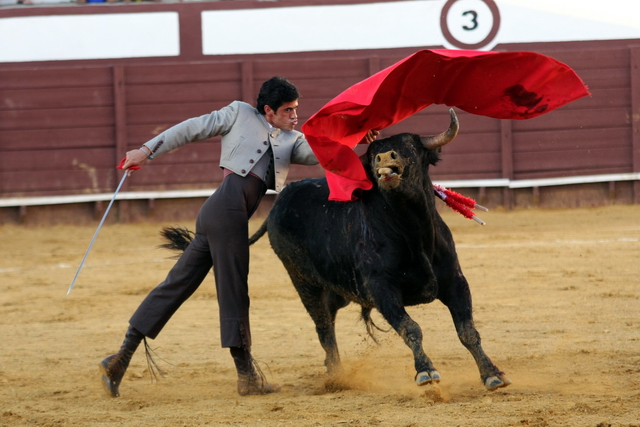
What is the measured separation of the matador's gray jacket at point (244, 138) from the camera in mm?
3492

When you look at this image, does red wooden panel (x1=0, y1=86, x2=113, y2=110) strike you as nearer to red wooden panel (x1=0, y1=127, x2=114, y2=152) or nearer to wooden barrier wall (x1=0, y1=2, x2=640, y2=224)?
wooden barrier wall (x1=0, y1=2, x2=640, y2=224)

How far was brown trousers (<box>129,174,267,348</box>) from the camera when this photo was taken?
11.5ft

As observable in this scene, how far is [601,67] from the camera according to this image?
10008 mm

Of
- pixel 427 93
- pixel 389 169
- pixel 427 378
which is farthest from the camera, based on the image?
pixel 427 93

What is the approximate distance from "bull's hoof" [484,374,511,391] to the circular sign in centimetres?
732

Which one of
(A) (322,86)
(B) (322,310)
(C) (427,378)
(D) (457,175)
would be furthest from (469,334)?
(A) (322,86)

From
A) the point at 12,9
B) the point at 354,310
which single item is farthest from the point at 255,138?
the point at 12,9

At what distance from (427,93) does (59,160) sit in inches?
297

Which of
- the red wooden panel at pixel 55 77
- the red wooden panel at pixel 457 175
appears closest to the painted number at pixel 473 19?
the red wooden panel at pixel 457 175

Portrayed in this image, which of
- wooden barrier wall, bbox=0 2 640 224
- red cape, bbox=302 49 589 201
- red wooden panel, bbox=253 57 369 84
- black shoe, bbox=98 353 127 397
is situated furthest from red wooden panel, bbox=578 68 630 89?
black shoe, bbox=98 353 127 397

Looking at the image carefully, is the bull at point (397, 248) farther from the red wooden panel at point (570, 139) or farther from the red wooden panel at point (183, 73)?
the red wooden panel at point (570, 139)

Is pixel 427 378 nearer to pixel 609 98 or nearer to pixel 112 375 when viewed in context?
pixel 112 375

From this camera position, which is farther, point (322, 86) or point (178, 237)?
point (322, 86)

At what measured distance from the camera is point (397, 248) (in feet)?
10.6
